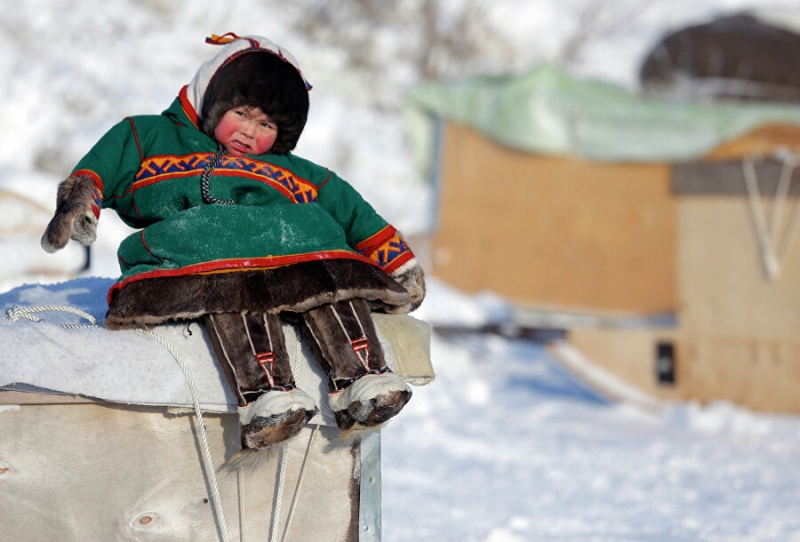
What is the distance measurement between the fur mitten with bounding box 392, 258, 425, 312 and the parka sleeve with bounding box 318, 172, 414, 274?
0.01 m

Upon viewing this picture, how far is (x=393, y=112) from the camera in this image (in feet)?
42.0

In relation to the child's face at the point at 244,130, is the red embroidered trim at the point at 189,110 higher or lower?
higher

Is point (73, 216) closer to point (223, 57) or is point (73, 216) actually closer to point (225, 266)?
point (225, 266)

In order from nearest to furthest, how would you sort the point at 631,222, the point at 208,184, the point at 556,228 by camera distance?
the point at 208,184
the point at 631,222
the point at 556,228

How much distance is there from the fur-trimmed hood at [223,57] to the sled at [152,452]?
55 cm

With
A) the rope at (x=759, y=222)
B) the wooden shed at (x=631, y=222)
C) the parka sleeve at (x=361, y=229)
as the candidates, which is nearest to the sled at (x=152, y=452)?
the parka sleeve at (x=361, y=229)

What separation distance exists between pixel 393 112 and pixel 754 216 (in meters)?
7.88

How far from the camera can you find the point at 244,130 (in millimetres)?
1974

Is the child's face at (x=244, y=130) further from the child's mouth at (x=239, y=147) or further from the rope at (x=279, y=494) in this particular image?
the rope at (x=279, y=494)

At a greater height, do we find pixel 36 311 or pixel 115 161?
pixel 115 161

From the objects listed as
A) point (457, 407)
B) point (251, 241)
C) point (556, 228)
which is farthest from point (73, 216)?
point (556, 228)

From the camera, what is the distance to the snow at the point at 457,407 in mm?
3355

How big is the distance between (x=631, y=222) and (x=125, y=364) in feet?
17.6

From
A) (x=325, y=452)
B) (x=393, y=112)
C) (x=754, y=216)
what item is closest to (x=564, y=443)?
(x=754, y=216)
